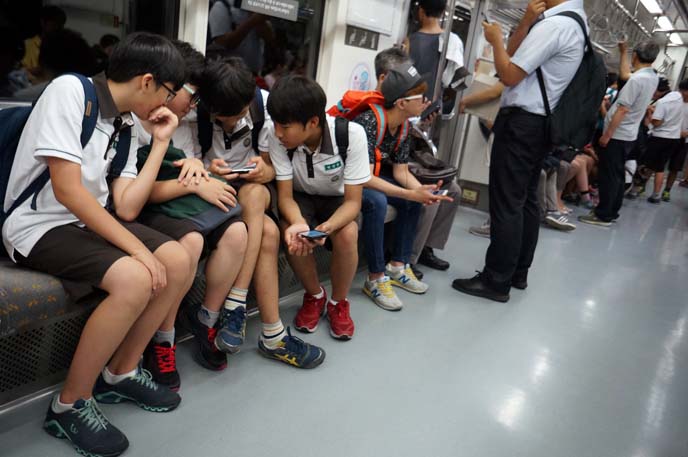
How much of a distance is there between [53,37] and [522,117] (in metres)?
2.34

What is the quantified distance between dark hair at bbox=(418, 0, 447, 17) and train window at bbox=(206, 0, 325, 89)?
0.90 meters

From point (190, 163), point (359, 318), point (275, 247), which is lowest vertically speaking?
point (359, 318)

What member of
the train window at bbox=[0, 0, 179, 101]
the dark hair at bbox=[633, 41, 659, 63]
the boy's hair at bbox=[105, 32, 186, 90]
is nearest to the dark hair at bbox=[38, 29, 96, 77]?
the train window at bbox=[0, 0, 179, 101]

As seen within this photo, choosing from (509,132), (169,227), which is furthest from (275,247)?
(509,132)

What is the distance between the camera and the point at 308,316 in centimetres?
243

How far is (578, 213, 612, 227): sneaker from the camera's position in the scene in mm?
→ 5820

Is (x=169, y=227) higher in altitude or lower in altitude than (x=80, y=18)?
lower

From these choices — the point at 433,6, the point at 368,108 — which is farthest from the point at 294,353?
the point at 433,6

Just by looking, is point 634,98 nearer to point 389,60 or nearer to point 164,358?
point 389,60

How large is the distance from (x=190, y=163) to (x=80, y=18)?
0.92 m

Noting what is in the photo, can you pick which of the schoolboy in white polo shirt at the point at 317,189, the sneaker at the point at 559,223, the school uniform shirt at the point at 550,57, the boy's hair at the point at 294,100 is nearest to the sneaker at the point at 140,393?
the schoolboy in white polo shirt at the point at 317,189

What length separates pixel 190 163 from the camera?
1.93 m

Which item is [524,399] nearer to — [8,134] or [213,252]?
[213,252]

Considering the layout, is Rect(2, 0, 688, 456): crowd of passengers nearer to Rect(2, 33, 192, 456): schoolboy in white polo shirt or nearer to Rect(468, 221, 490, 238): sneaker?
Rect(2, 33, 192, 456): schoolboy in white polo shirt
